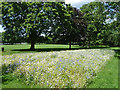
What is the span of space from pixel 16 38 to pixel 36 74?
15.8m

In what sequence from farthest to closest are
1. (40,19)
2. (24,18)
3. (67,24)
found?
(67,24)
(24,18)
(40,19)

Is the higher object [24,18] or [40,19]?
[24,18]

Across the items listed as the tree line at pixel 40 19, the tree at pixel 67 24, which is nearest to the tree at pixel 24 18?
the tree line at pixel 40 19

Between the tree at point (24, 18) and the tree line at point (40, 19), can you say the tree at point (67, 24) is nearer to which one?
the tree line at point (40, 19)

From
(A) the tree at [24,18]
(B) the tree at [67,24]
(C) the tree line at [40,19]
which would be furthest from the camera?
(B) the tree at [67,24]

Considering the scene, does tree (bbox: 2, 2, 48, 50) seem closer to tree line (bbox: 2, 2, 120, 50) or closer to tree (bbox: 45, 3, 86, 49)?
tree line (bbox: 2, 2, 120, 50)

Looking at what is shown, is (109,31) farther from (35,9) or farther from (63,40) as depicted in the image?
(35,9)

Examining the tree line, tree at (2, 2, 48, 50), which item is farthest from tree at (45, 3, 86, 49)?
tree at (2, 2, 48, 50)

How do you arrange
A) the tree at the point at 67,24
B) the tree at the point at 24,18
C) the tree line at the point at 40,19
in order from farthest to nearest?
the tree at the point at 67,24 < the tree at the point at 24,18 < the tree line at the point at 40,19

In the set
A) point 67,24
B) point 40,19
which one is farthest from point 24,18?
point 67,24

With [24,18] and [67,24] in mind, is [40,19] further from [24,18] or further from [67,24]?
[67,24]

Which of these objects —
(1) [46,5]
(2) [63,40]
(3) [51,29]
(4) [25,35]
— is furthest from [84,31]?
(4) [25,35]

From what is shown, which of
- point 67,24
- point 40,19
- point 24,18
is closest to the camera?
point 40,19

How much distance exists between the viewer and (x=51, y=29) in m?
22.4
